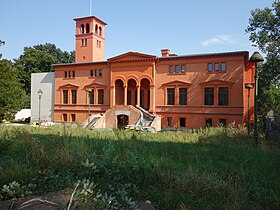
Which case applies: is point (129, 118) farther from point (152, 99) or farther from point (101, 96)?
point (101, 96)

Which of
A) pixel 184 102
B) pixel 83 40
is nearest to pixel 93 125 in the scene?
pixel 184 102

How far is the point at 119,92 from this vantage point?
39469mm

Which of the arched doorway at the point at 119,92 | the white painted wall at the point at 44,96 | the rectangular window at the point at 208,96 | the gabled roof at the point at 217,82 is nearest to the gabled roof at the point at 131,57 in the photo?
the arched doorway at the point at 119,92

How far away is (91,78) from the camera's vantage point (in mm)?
39844

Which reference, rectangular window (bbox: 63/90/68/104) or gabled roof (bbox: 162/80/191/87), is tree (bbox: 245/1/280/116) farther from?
rectangular window (bbox: 63/90/68/104)

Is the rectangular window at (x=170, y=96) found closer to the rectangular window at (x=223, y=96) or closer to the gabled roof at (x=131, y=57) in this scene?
the gabled roof at (x=131, y=57)

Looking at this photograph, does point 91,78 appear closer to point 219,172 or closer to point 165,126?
point 165,126

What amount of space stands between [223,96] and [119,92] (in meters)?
15.6

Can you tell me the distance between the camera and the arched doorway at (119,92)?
127ft

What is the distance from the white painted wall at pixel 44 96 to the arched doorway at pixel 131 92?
13486 millimetres

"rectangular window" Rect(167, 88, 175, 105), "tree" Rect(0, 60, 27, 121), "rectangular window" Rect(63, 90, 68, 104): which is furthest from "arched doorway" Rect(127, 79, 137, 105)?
"tree" Rect(0, 60, 27, 121)

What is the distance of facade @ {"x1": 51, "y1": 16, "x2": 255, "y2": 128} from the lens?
103 ft

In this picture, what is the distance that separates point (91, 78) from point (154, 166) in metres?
36.0

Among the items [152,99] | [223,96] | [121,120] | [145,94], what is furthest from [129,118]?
[223,96]
